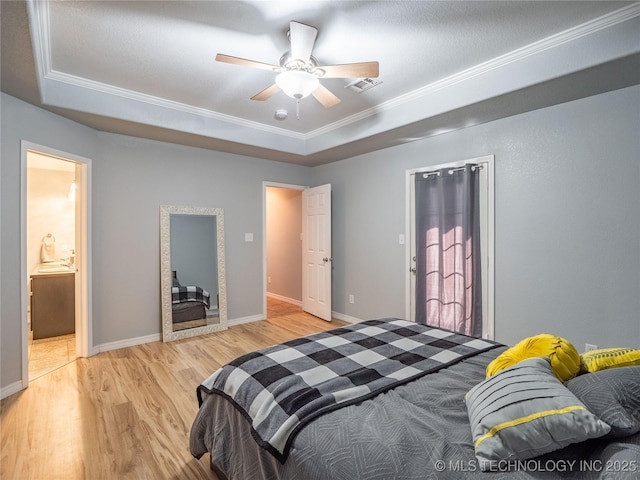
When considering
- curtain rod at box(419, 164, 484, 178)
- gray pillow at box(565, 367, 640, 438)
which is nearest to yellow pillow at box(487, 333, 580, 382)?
gray pillow at box(565, 367, 640, 438)

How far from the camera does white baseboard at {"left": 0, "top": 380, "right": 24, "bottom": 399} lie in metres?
2.54

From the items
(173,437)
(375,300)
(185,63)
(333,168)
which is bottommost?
(173,437)

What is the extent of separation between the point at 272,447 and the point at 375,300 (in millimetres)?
3298

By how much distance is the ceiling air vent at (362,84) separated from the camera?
2938mm

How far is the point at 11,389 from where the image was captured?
2.61 m

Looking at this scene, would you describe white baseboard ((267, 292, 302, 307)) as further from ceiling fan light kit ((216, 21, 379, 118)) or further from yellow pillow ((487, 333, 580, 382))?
yellow pillow ((487, 333, 580, 382))

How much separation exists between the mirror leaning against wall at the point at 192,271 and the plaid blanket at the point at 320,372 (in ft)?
8.04

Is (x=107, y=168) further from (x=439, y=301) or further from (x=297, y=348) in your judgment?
(x=439, y=301)

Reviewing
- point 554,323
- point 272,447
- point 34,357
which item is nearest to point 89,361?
point 34,357

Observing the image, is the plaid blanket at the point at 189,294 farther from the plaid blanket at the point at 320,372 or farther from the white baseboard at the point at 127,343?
the plaid blanket at the point at 320,372

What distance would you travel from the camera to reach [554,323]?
2859mm

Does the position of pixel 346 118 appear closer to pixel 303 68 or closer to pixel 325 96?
pixel 325 96

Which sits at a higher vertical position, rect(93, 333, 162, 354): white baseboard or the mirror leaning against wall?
the mirror leaning against wall

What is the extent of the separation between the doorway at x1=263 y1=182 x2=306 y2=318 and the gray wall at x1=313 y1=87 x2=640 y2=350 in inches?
109
